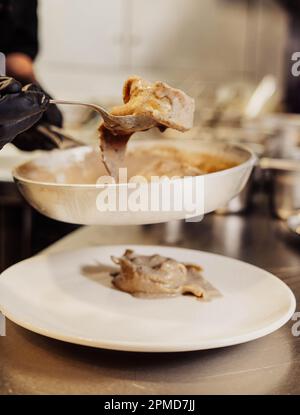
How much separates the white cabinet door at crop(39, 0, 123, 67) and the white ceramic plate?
3.02 metres

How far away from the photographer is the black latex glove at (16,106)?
0.84 m

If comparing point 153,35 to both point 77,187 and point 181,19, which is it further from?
point 77,187

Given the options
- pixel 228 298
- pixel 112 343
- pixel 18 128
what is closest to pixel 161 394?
pixel 112 343

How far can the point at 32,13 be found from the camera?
7.40 feet

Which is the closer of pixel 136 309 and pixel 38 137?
pixel 136 309

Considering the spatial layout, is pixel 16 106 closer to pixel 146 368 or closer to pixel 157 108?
pixel 157 108

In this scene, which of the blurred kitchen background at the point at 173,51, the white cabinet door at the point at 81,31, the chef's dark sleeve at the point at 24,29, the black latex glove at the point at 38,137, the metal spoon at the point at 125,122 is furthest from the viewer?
the white cabinet door at the point at 81,31

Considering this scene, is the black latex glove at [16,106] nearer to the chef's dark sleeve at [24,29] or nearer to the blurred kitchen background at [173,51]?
the chef's dark sleeve at [24,29]

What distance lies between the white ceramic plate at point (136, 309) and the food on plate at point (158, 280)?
0.02 meters

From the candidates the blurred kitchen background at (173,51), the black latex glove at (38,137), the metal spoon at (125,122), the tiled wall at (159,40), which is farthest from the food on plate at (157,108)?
the tiled wall at (159,40)

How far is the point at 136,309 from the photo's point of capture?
0.99m

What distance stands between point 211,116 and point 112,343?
114 inches

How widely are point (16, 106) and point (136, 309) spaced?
389 mm

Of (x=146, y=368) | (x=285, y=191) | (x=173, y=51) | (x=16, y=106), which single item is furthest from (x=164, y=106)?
(x=173, y=51)
